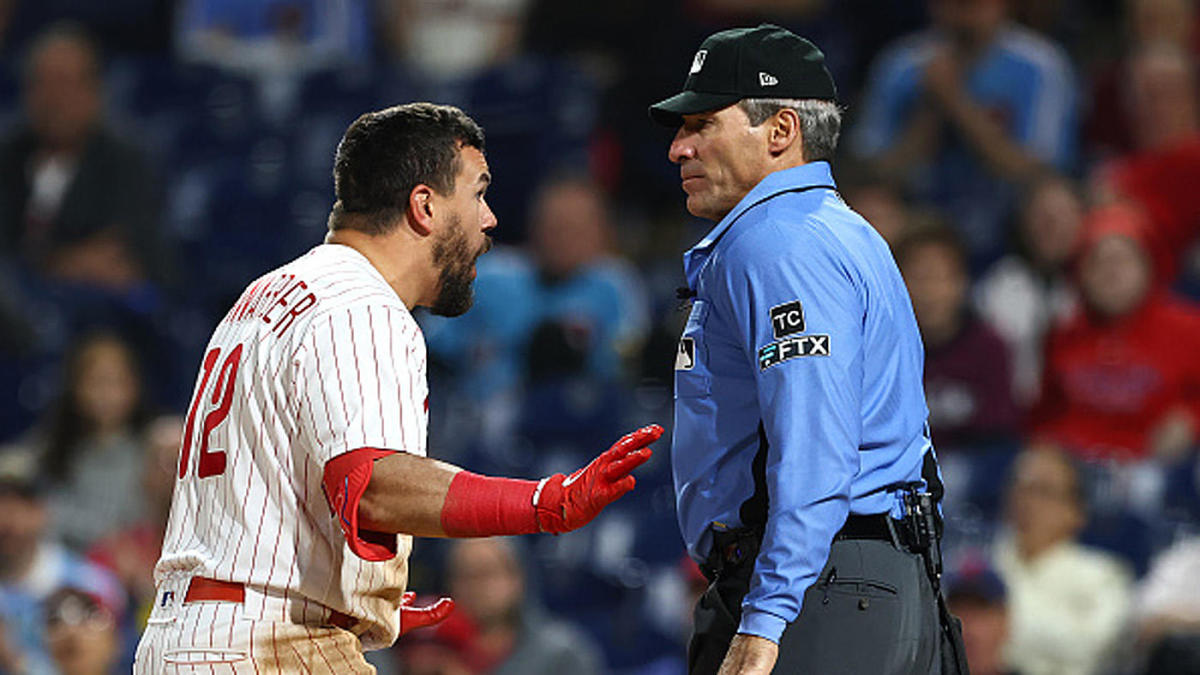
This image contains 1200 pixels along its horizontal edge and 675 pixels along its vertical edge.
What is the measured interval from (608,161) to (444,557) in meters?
3.02

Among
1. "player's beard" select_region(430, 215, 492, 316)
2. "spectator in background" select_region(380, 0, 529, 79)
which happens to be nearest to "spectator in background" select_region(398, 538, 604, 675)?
"player's beard" select_region(430, 215, 492, 316)

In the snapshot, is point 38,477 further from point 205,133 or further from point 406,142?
point 406,142

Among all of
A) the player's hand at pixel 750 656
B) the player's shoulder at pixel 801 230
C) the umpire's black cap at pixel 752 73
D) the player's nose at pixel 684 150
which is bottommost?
the player's hand at pixel 750 656

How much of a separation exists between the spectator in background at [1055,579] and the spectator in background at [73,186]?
15.7 feet

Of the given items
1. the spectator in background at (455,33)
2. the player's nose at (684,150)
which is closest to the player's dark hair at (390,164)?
the player's nose at (684,150)

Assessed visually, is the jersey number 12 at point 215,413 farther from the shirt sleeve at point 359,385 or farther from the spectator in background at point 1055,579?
the spectator in background at point 1055,579

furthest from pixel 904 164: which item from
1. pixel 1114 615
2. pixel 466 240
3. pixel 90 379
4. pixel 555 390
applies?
pixel 466 240

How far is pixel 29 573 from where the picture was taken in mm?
7402

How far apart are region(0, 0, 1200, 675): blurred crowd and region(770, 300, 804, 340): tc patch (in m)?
3.12

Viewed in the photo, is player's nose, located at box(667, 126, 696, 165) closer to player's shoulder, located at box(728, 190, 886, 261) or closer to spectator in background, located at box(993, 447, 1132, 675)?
player's shoulder, located at box(728, 190, 886, 261)

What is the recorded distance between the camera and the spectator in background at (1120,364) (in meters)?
7.58

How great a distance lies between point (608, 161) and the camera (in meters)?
9.70

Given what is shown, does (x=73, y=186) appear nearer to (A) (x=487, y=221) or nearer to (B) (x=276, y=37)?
(B) (x=276, y=37)

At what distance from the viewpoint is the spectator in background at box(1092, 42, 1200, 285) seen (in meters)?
8.46
